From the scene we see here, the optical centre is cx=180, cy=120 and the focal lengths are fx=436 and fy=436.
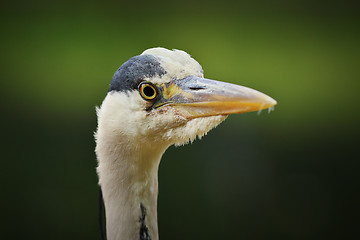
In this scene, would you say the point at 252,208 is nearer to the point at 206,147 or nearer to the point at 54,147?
the point at 206,147

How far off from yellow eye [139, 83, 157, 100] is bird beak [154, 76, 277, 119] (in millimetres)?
22

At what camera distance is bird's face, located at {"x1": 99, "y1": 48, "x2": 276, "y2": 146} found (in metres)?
1.05

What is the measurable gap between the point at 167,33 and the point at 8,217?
2.45 metres

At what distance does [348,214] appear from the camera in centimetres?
267

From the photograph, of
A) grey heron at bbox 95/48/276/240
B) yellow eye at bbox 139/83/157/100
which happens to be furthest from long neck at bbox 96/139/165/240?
yellow eye at bbox 139/83/157/100

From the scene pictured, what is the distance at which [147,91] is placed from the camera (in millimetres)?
1067

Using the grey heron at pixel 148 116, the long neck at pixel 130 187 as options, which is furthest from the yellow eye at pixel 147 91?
the long neck at pixel 130 187

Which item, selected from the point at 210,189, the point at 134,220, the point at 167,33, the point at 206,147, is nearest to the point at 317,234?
the point at 210,189

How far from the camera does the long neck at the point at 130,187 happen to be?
1120 millimetres

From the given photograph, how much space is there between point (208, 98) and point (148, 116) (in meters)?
0.15

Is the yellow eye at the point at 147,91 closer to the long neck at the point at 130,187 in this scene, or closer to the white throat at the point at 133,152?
the white throat at the point at 133,152

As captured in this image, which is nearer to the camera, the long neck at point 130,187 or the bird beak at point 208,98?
the bird beak at point 208,98

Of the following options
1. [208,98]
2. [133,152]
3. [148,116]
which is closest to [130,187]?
[133,152]

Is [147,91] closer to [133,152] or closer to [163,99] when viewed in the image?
[163,99]
